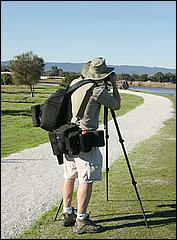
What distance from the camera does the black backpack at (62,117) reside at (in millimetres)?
5391

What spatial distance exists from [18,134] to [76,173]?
40.3ft

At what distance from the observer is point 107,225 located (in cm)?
589

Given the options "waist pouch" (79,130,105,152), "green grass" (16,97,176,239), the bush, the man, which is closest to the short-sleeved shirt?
the man

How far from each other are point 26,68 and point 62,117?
159ft

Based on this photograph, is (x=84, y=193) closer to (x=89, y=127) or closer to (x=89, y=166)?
(x=89, y=166)

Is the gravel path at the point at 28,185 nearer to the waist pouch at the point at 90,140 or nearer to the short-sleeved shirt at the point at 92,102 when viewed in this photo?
the waist pouch at the point at 90,140

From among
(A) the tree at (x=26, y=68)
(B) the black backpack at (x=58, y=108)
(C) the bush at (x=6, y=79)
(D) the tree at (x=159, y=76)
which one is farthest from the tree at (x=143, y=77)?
(B) the black backpack at (x=58, y=108)

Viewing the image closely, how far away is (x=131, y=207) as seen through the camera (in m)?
6.76

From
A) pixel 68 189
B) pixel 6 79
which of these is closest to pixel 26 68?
pixel 6 79

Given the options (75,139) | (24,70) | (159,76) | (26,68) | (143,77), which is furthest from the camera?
(26,68)

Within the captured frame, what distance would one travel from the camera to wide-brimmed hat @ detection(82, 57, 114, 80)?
5552 mm

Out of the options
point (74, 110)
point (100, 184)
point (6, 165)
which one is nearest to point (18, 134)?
point (6, 165)

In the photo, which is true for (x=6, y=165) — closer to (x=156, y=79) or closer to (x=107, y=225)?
(x=107, y=225)

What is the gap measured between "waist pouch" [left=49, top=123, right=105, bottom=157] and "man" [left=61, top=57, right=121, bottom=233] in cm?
8
